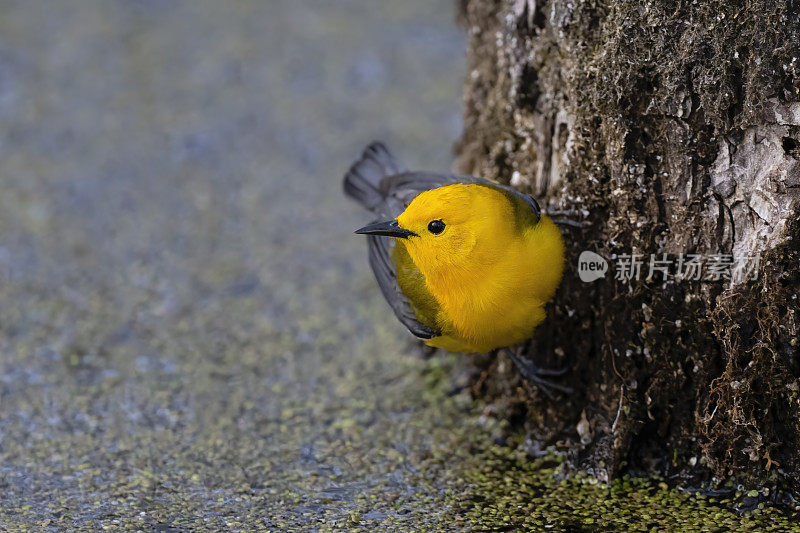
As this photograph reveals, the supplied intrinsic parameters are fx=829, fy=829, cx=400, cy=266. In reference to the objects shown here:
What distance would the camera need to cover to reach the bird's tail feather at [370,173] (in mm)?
3686

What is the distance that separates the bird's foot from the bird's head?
24.7 inches

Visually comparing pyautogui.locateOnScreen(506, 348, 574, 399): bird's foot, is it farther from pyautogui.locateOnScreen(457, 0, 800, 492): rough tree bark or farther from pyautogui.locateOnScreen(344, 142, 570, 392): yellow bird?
pyautogui.locateOnScreen(344, 142, 570, 392): yellow bird

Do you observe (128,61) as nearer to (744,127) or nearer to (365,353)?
(365,353)

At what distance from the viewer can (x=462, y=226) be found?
8.89 feet

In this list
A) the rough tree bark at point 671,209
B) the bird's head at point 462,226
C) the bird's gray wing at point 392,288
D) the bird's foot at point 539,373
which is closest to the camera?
the rough tree bark at point 671,209

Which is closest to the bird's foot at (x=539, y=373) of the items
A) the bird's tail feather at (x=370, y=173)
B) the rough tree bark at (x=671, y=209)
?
the rough tree bark at (x=671, y=209)

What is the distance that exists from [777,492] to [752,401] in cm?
34

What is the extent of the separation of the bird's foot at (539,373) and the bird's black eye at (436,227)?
0.75 meters

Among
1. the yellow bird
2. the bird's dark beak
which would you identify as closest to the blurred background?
the yellow bird

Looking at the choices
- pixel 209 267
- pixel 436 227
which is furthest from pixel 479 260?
pixel 209 267

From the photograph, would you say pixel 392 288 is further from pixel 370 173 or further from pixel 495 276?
pixel 370 173

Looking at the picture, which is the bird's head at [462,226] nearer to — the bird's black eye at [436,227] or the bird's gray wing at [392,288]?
the bird's black eye at [436,227]

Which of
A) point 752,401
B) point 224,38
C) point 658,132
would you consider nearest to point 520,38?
point 658,132

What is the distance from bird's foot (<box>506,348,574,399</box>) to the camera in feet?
10.2
